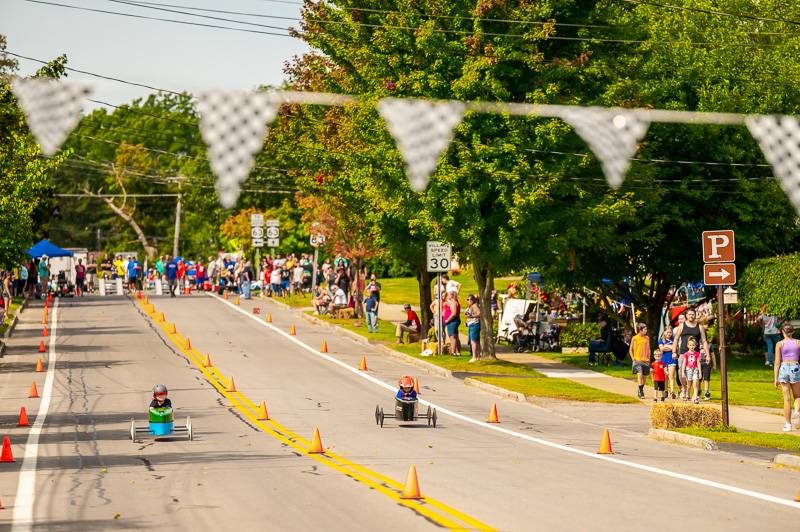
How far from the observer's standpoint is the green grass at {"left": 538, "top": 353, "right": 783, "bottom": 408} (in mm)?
31653

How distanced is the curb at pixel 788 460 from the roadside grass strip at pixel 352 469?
6.35m

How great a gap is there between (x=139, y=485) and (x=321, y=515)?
3575 millimetres

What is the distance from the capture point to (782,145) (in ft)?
123

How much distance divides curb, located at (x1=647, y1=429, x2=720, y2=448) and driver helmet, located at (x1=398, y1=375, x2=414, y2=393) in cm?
448

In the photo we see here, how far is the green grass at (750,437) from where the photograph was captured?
21.9m

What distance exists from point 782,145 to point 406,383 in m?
18.4

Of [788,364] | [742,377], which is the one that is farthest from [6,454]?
[742,377]

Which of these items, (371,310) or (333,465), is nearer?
(333,465)

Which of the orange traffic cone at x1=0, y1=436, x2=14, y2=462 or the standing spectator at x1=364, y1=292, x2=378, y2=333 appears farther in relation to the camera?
the standing spectator at x1=364, y1=292, x2=378, y2=333

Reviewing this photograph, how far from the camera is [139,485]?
16.7 metres

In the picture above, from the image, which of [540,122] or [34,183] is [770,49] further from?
[34,183]

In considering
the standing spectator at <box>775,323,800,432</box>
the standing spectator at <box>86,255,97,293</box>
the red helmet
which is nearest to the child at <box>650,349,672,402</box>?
the standing spectator at <box>775,323,800,432</box>

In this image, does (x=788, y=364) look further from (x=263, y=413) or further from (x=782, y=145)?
(x=782, y=145)

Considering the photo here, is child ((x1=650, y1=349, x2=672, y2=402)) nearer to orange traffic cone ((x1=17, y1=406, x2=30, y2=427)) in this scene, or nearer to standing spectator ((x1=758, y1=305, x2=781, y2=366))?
standing spectator ((x1=758, y1=305, x2=781, y2=366))
